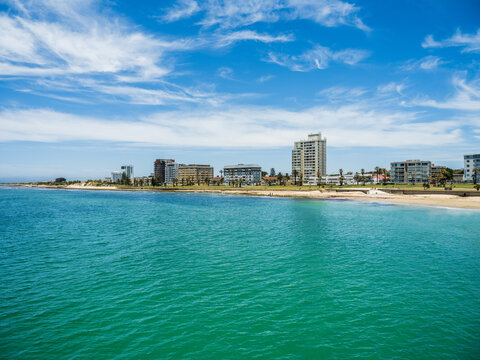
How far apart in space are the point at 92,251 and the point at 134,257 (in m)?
5.92

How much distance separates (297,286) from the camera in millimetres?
20922

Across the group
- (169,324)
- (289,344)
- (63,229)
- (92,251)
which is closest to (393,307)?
(289,344)

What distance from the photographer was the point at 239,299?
61.2 ft

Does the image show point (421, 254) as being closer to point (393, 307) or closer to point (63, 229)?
point (393, 307)

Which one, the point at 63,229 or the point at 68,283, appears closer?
the point at 68,283

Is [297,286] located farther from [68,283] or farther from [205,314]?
[68,283]

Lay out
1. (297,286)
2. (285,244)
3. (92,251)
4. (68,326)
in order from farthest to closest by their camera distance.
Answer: (285,244) < (92,251) < (297,286) < (68,326)

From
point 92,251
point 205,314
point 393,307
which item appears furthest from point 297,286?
point 92,251

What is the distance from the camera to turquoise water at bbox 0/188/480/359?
13.7 metres

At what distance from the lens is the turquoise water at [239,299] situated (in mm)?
13688

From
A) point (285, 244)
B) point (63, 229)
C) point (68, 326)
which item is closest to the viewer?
point (68, 326)

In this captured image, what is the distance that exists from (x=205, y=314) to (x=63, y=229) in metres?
38.9

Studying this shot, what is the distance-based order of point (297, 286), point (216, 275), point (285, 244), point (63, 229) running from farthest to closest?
point (63, 229), point (285, 244), point (216, 275), point (297, 286)

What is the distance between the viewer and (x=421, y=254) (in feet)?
97.4
